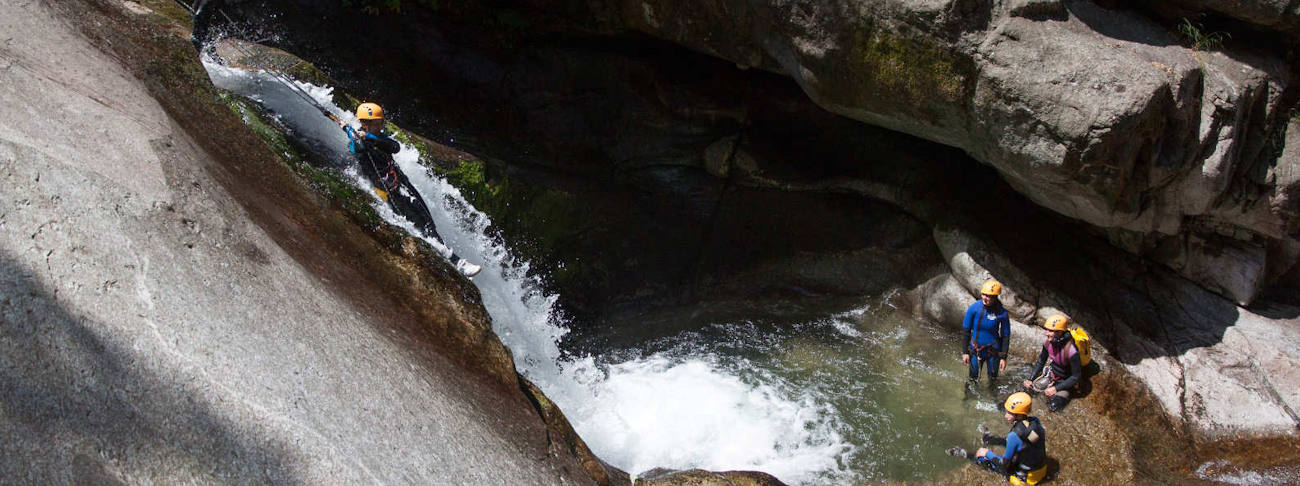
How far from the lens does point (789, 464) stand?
722cm

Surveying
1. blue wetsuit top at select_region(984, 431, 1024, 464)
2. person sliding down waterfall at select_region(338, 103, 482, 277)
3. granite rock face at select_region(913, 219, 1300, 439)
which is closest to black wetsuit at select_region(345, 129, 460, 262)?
person sliding down waterfall at select_region(338, 103, 482, 277)

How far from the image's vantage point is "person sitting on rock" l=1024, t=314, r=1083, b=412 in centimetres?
756

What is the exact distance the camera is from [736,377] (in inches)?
330

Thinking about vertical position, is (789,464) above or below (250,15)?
Answer: below

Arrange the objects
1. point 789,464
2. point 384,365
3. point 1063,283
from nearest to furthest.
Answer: point 384,365 → point 789,464 → point 1063,283

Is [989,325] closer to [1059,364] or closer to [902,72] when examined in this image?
[1059,364]

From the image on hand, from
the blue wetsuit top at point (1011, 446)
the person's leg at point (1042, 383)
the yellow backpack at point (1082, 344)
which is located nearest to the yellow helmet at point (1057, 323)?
the yellow backpack at point (1082, 344)

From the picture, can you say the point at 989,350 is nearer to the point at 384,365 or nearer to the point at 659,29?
the point at 659,29

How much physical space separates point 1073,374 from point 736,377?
3.25m

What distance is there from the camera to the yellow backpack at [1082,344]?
25.4ft

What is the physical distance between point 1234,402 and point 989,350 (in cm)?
236

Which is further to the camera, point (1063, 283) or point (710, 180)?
point (710, 180)

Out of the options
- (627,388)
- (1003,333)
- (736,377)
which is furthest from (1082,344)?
(627,388)

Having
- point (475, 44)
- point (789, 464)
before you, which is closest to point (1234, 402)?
point (789, 464)
